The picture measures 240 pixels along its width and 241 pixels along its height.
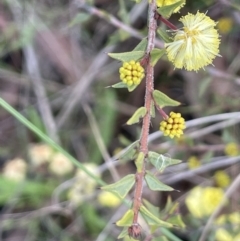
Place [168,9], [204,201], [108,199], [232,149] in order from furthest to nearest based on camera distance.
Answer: [108,199], [204,201], [232,149], [168,9]

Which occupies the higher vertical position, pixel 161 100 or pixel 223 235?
pixel 161 100

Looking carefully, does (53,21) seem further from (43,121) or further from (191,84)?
(191,84)

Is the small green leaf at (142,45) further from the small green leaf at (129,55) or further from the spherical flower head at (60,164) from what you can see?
the spherical flower head at (60,164)

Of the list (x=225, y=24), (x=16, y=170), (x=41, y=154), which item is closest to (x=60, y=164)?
(x=41, y=154)

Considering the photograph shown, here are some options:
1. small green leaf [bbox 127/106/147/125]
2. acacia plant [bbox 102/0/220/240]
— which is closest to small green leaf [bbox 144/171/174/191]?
acacia plant [bbox 102/0/220/240]

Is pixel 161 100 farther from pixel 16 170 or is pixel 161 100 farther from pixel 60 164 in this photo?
pixel 16 170

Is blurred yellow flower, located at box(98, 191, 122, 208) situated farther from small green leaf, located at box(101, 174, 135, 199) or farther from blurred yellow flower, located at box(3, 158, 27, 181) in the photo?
small green leaf, located at box(101, 174, 135, 199)
